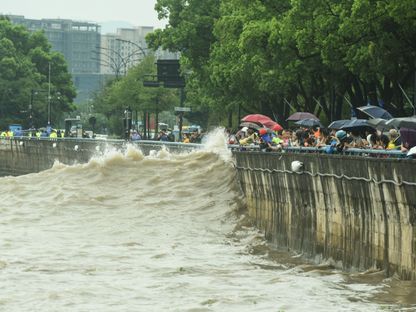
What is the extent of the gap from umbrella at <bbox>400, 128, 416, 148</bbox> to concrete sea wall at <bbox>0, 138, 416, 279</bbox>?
3.09 feet

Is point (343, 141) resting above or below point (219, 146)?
above

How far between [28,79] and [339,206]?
453 ft

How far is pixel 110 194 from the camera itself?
155ft

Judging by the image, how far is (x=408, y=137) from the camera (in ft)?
84.3

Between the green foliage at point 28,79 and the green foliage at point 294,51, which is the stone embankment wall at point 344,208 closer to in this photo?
the green foliage at point 294,51

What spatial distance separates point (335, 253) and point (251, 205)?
10331 millimetres

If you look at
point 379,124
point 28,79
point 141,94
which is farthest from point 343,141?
point 28,79

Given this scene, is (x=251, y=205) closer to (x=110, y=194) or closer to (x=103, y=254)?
(x=103, y=254)

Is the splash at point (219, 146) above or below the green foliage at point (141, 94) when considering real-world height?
below

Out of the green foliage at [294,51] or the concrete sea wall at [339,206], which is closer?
the concrete sea wall at [339,206]

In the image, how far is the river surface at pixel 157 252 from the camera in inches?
899

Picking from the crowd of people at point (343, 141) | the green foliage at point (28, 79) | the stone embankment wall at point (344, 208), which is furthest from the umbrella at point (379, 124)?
the green foliage at point (28, 79)

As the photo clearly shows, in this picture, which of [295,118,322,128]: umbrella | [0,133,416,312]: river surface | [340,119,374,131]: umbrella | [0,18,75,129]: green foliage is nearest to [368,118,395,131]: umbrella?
[340,119,374,131]: umbrella

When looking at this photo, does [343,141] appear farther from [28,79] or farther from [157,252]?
[28,79]
